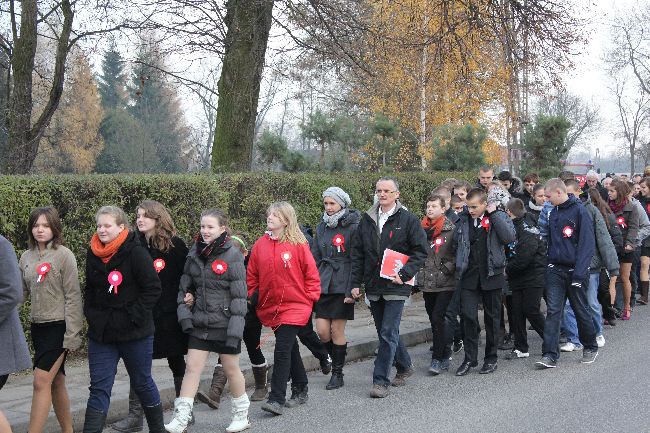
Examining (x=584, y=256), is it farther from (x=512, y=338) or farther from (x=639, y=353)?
(x=512, y=338)

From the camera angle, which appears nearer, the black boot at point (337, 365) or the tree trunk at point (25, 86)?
the black boot at point (337, 365)

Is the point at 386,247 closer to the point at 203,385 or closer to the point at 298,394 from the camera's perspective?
the point at 298,394

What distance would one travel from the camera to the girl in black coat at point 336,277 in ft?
26.3

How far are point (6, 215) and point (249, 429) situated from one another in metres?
3.27

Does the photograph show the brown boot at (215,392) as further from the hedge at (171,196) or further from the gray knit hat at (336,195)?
the hedge at (171,196)

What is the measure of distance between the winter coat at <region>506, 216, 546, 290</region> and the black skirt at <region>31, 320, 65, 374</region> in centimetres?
542

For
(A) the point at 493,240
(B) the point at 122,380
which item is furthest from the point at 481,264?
(B) the point at 122,380

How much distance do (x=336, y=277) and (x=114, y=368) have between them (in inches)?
108

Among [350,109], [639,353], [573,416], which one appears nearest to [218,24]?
[639,353]

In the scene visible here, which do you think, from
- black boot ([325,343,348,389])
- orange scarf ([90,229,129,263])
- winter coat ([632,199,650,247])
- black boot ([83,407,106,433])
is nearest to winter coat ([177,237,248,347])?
orange scarf ([90,229,129,263])

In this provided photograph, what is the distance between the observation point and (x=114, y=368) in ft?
19.3

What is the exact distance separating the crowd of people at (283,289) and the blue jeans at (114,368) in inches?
0.4

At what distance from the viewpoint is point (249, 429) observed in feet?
21.5

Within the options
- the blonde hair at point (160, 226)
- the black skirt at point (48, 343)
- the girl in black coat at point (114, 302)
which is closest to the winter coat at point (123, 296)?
the girl in black coat at point (114, 302)
